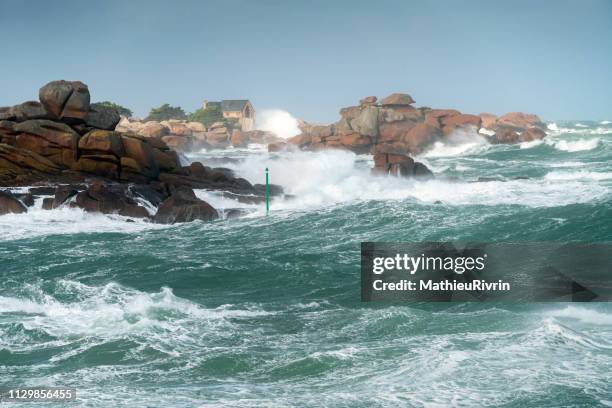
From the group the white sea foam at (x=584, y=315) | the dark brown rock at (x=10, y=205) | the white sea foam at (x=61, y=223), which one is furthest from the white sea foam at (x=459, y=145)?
the white sea foam at (x=584, y=315)

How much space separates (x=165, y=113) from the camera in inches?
4454

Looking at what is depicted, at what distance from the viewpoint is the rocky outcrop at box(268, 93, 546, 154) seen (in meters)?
71.2

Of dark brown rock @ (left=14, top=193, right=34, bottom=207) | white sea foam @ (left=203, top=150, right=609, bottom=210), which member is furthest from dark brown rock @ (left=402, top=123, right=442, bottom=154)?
dark brown rock @ (left=14, top=193, right=34, bottom=207)

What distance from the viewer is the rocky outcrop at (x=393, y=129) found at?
71250 millimetres

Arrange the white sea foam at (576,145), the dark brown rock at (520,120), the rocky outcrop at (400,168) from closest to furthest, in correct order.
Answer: the rocky outcrop at (400,168) → the white sea foam at (576,145) → the dark brown rock at (520,120)

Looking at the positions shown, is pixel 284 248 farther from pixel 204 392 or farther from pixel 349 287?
pixel 204 392

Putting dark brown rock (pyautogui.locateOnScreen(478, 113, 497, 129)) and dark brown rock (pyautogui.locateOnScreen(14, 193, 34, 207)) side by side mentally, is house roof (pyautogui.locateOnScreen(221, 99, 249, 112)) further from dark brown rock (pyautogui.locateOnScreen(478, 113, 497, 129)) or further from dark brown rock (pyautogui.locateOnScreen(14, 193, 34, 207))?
dark brown rock (pyautogui.locateOnScreen(14, 193, 34, 207))

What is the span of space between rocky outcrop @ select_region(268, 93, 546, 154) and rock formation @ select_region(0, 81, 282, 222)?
35870mm

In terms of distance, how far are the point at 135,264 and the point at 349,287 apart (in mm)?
6600

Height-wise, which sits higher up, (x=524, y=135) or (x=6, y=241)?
(x=524, y=135)

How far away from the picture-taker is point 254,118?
11244 cm

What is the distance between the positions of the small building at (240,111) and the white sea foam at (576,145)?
5030cm

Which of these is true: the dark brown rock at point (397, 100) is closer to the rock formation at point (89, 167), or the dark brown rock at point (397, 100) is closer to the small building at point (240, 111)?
the small building at point (240, 111)

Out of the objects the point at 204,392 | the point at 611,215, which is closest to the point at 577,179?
the point at 611,215
